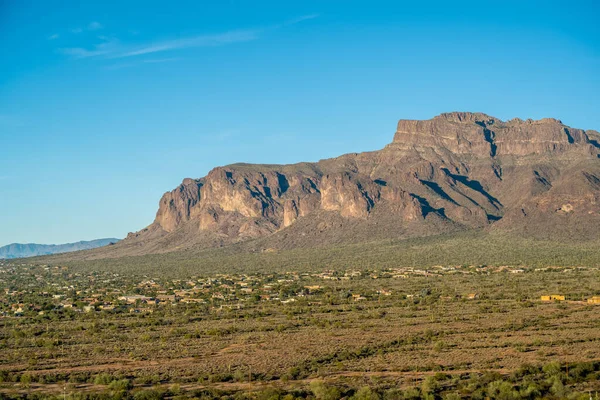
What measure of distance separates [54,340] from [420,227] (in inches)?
5744

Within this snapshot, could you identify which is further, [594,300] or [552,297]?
[552,297]

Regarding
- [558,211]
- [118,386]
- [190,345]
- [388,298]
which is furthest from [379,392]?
[558,211]

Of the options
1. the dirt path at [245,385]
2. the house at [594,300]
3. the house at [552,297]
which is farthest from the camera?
the house at [552,297]

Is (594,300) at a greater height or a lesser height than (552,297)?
lesser

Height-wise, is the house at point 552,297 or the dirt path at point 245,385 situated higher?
the dirt path at point 245,385

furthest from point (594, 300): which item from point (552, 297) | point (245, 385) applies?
point (245, 385)

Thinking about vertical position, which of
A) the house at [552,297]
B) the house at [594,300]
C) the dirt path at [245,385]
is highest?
the dirt path at [245,385]

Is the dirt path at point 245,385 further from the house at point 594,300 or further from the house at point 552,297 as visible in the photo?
the house at point 552,297

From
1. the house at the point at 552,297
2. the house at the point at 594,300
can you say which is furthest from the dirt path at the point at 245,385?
the house at the point at 552,297

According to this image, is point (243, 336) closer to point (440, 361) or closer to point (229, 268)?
point (440, 361)

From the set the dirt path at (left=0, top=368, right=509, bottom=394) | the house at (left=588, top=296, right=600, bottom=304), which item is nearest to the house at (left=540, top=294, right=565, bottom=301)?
the house at (left=588, top=296, right=600, bottom=304)

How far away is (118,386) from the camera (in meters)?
40.1

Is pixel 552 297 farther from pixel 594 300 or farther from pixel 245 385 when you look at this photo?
pixel 245 385

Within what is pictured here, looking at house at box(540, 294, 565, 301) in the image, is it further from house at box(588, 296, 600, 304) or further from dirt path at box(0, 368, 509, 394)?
dirt path at box(0, 368, 509, 394)
